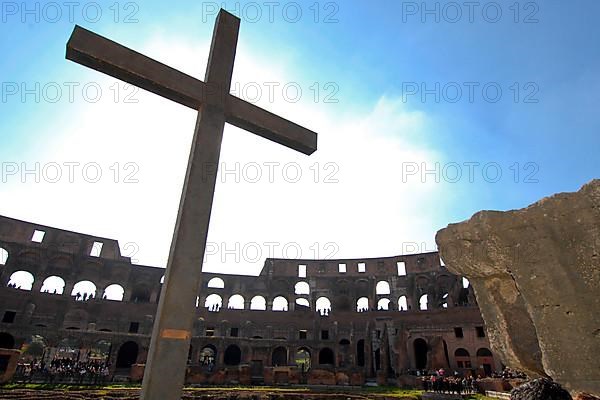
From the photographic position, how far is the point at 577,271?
8.38ft

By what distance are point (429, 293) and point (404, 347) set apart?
1008 centimetres

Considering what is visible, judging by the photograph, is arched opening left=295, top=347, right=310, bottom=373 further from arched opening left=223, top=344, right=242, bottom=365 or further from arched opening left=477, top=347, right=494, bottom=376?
arched opening left=477, top=347, right=494, bottom=376

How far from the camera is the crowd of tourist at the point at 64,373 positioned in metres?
19.6

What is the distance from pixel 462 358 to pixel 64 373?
27773mm

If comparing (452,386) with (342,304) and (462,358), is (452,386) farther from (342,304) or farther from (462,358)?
(342,304)

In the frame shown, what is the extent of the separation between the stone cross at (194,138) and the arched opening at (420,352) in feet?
109

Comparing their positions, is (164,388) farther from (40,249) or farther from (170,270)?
(40,249)

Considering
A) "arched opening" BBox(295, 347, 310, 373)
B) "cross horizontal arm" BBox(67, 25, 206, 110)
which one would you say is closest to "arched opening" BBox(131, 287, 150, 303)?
"arched opening" BBox(295, 347, 310, 373)

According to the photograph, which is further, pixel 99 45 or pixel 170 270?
pixel 99 45

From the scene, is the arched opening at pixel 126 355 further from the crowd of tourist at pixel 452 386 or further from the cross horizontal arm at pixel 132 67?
the cross horizontal arm at pixel 132 67

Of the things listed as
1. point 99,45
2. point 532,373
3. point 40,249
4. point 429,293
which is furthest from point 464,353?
point 40,249

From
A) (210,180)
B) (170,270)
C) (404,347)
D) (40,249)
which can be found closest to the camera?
(170,270)

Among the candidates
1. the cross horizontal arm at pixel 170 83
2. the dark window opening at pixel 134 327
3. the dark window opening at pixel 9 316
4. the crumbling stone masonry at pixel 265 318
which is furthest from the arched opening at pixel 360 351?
the cross horizontal arm at pixel 170 83

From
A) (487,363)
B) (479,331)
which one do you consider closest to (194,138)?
(487,363)
